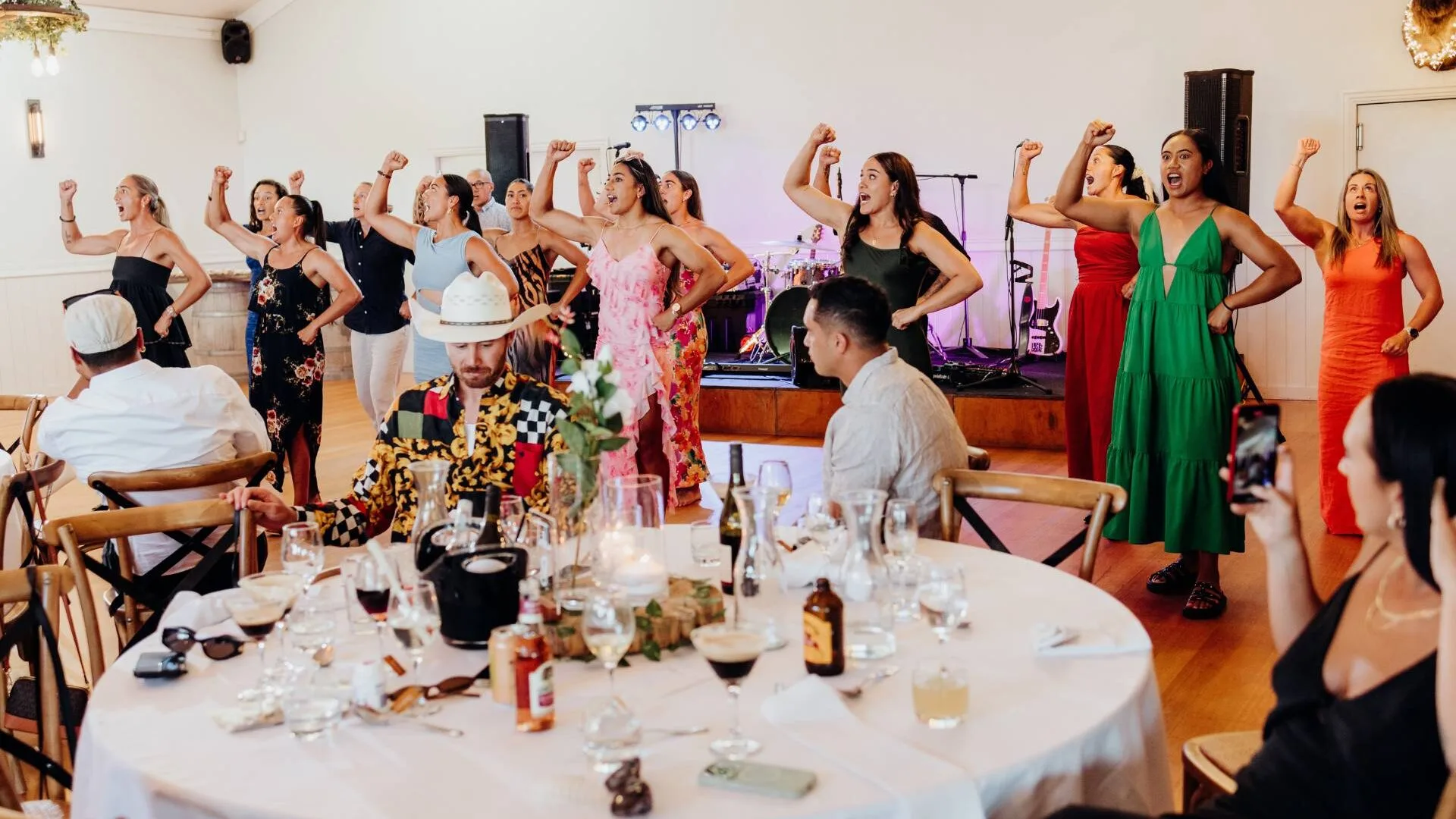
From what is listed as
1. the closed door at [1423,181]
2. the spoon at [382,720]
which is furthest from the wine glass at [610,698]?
the closed door at [1423,181]

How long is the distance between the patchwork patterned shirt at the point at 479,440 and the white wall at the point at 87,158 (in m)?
9.72

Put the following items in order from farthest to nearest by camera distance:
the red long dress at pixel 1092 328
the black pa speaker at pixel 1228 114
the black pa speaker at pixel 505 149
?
the black pa speaker at pixel 505 149
the black pa speaker at pixel 1228 114
the red long dress at pixel 1092 328

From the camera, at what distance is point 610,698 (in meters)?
1.95

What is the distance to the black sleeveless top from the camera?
178 centimetres

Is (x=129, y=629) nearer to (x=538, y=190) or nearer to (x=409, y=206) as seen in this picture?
(x=538, y=190)

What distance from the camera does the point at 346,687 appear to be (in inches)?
80.3

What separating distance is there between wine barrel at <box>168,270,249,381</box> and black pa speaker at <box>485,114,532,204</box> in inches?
96.6

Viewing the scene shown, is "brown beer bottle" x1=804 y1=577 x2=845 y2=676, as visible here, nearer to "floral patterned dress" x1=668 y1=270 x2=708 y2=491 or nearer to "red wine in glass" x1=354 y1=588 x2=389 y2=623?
"red wine in glass" x1=354 y1=588 x2=389 y2=623

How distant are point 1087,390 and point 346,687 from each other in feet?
14.9

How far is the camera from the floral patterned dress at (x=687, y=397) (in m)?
6.82

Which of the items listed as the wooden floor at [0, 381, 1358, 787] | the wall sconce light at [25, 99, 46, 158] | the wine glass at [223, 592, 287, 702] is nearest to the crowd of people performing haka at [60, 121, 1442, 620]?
the wooden floor at [0, 381, 1358, 787]

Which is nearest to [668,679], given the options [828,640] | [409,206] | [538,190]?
[828,640]

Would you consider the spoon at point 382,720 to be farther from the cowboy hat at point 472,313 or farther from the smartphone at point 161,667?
the cowboy hat at point 472,313

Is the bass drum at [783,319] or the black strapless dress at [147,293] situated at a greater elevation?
the black strapless dress at [147,293]
